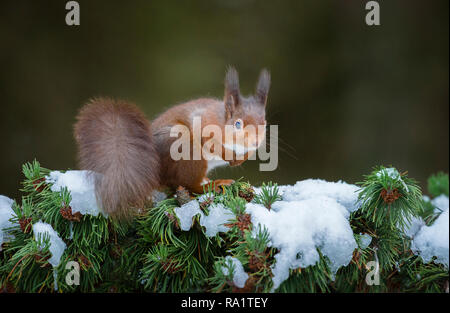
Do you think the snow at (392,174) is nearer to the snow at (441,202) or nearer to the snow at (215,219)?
the snow at (215,219)

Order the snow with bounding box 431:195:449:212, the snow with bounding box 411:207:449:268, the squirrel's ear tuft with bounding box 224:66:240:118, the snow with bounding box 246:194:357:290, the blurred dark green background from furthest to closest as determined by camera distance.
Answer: the blurred dark green background → the snow with bounding box 431:195:449:212 → the squirrel's ear tuft with bounding box 224:66:240:118 → the snow with bounding box 411:207:449:268 → the snow with bounding box 246:194:357:290

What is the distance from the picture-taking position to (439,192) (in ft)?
5.01

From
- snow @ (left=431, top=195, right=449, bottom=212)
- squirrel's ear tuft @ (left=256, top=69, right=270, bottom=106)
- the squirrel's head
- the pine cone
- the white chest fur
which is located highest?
squirrel's ear tuft @ (left=256, top=69, right=270, bottom=106)

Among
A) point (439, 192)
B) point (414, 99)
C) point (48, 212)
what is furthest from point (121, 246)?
point (414, 99)

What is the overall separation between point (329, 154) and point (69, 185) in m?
2.04

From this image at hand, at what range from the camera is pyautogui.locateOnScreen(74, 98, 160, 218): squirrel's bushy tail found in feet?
2.83

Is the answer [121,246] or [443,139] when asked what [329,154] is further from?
[121,246]

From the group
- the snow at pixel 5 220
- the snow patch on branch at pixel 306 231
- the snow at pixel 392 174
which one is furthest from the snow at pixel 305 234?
the snow at pixel 5 220

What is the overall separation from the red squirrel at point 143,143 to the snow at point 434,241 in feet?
1.39

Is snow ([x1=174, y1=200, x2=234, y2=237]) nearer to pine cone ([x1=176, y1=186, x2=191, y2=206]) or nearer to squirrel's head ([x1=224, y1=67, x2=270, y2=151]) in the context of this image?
pine cone ([x1=176, y1=186, x2=191, y2=206])

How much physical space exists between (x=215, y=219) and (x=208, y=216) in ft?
0.06

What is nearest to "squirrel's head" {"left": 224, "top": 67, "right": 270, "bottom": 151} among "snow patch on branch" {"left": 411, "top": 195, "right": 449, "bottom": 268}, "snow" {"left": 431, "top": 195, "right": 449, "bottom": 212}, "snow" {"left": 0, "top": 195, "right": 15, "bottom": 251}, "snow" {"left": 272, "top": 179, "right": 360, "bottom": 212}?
"snow" {"left": 272, "top": 179, "right": 360, "bottom": 212}

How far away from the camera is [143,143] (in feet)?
3.13

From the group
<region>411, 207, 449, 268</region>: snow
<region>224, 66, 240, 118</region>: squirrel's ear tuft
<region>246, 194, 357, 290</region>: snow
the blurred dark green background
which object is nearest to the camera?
<region>246, 194, 357, 290</region>: snow
